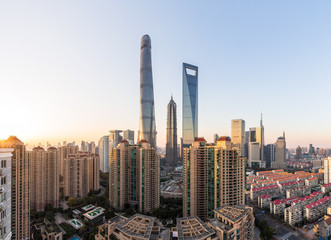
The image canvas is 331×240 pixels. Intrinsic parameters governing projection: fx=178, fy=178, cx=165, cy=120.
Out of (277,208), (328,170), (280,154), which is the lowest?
(277,208)

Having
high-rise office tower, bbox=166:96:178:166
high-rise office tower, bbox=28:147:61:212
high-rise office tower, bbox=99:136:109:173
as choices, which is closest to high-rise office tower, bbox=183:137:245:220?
high-rise office tower, bbox=28:147:61:212

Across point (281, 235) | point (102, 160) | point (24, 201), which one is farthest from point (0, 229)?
point (102, 160)

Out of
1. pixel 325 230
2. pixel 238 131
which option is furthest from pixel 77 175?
pixel 238 131

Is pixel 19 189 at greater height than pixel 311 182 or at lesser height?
greater

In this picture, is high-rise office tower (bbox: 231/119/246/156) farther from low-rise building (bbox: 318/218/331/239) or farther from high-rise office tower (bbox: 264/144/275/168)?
low-rise building (bbox: 318/218/331/239)

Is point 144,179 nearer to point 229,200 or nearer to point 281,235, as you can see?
point 229,200

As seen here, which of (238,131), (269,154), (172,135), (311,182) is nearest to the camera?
(311,182)

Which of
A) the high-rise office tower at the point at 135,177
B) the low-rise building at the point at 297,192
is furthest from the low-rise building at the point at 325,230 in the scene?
the high-rise office tower at the point at 135,177

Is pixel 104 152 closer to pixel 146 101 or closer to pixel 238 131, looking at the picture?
pixel 146 101

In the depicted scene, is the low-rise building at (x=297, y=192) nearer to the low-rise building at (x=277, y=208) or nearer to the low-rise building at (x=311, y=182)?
the low-rise building at (x=311, y=182)
